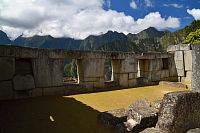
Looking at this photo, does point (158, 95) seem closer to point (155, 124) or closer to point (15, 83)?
point (155, 124)

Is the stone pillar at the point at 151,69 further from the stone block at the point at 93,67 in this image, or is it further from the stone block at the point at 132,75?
the stone block at the point at 93,67

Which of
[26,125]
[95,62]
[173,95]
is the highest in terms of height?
[95,62]

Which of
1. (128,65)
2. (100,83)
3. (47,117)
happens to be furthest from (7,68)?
(128,65)

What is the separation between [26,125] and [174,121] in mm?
3915

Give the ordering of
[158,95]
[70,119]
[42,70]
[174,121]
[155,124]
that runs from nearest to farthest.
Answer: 1. [174,121]
2. [155,124]
3. [70,119]
4. [42,70]
5. [158,95]

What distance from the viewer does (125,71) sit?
13.0m

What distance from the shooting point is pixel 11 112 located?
24.7 feet

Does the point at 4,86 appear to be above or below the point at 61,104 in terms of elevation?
above

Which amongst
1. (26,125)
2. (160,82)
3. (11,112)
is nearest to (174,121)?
(26,125)

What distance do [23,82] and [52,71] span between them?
1376mm

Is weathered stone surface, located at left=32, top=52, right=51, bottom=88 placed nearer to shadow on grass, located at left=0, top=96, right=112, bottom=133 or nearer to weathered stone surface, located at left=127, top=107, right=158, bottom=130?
shadow on grass, located at left=0, top=96, right=112, bottom=133

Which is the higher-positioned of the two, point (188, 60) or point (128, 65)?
point (188, 60)

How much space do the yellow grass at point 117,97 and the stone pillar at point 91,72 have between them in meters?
0.91

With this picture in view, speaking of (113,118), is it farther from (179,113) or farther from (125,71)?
(125,71)
